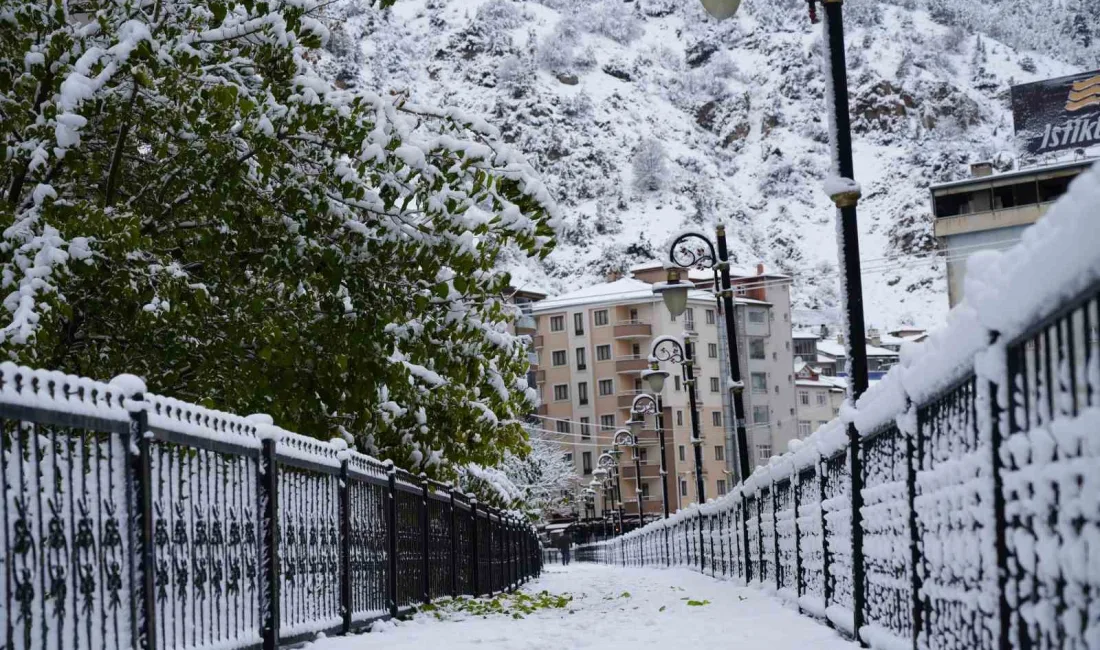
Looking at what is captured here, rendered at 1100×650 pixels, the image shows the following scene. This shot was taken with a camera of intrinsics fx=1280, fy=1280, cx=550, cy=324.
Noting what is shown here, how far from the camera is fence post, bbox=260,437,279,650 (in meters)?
8.65

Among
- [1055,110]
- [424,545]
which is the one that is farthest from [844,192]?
[1055,110]

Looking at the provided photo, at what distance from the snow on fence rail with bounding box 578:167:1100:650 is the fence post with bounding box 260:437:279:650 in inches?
152

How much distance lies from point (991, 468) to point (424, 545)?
36.4 feet

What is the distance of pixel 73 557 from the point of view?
5.61m

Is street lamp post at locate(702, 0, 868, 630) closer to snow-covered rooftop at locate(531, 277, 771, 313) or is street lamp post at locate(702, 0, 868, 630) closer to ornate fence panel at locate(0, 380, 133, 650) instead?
ornate fence panel at locate(0, 380, 133, 650)

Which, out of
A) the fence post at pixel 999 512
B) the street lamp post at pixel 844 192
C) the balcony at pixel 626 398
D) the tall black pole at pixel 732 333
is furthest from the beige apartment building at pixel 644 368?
the fence post at pixel 999 512

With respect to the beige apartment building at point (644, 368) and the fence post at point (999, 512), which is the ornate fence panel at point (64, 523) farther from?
the beige apartment building at point (644, 368)

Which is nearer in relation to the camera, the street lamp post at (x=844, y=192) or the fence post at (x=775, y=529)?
the street lamp post at (x=844, y=192)

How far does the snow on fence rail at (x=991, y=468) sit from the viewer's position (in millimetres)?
3340

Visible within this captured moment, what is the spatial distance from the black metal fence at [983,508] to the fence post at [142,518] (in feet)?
12.4

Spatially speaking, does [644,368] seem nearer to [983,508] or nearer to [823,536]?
[823,536]

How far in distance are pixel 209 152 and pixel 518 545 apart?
62.1ft

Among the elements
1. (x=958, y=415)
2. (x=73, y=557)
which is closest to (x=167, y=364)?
(x=73, y=557)

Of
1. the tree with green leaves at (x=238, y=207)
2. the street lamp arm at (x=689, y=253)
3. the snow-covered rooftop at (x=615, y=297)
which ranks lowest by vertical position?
the tree with green leaves at (x=238, y=207)
